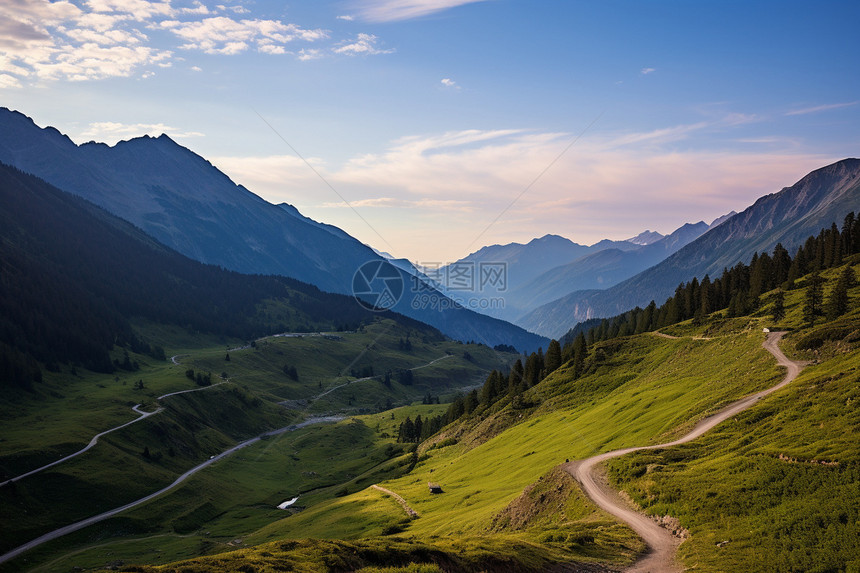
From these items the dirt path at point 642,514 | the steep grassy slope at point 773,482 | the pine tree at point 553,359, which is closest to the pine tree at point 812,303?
the dirt path at point 642,514

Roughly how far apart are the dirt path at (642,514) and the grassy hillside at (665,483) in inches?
48.0

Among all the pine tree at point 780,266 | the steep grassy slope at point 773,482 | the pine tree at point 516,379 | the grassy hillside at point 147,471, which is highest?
the pine tree at point 780,266

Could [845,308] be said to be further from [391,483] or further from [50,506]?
[50,506]

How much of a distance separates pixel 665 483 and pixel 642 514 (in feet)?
11.0

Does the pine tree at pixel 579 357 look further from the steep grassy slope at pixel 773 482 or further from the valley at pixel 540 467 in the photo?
the steep grassy slope at pixel 773 482

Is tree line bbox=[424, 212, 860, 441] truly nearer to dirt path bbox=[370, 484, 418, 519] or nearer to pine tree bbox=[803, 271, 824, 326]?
→ pine tree bbox=[803, 271, 824, 326]

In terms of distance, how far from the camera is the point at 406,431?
6875 inches

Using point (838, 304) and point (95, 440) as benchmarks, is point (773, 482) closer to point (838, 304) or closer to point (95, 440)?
point (838, 304)

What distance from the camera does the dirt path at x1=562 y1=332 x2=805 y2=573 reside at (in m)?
35.8

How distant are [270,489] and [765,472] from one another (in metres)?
139

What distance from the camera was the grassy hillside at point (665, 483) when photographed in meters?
32.9

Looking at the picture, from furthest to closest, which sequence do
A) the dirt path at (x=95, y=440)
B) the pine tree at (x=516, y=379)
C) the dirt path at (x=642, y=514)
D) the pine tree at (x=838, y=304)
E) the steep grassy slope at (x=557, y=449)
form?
the pine tree at (x=516, y=379), the dirt path at (x=95, y=440), the pine tree at (x=838, y=304), the steep grassy slope at (x=557, y=449), the dirt path at (x=642, y=514)

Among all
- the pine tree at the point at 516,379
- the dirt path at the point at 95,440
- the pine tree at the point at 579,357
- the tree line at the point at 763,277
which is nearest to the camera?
the dirt path at the point at 95,440

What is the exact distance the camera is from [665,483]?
147 ft
